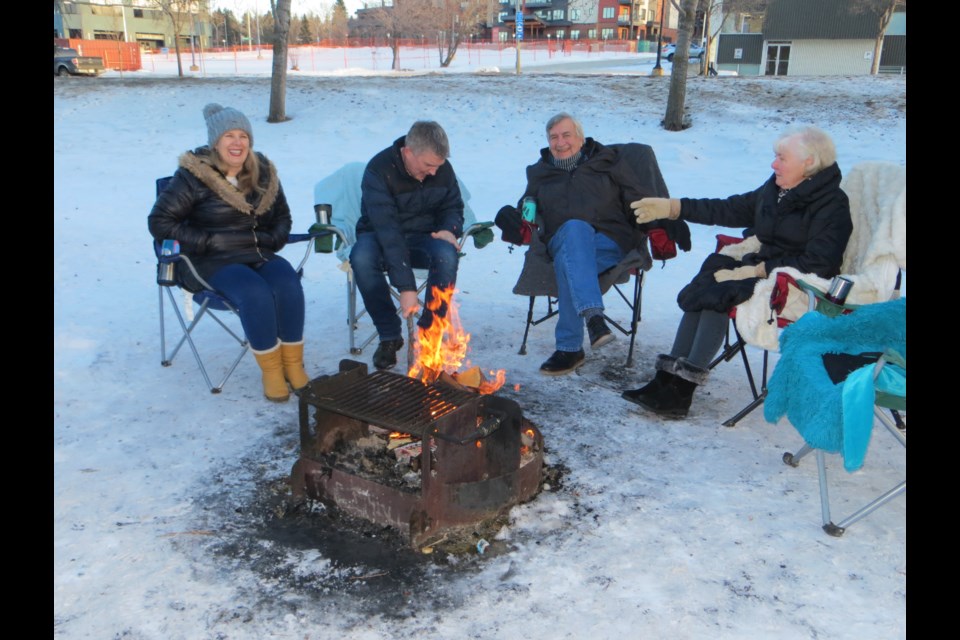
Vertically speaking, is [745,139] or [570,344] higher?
[745,139]

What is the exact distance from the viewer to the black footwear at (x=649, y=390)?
3309 mm

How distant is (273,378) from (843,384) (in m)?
2.41

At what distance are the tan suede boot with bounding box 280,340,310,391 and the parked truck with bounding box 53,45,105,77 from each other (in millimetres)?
20572

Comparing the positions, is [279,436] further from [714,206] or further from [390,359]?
[714,206]

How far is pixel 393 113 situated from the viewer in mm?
13094

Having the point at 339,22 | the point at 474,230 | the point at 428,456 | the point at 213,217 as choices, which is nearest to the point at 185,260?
the point at 213,217

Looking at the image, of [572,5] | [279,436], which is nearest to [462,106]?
[279,436]

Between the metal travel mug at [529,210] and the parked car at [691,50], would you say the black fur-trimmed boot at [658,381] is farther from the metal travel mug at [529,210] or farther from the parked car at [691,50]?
the parked car at [691,50]

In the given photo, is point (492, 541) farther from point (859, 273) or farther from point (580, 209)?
point (580, 209)

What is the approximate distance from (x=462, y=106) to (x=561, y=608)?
12409mm

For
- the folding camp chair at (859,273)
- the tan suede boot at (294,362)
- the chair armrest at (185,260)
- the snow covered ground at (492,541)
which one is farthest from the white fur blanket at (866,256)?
the chair armrest at (185,260)

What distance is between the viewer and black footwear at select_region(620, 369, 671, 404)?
3.31 m

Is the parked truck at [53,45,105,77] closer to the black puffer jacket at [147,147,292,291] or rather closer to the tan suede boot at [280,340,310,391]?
the black puffer jacket at [147,147,292,291]
